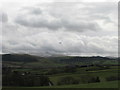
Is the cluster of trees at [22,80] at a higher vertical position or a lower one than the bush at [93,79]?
higher

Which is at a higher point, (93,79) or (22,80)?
(22,80)

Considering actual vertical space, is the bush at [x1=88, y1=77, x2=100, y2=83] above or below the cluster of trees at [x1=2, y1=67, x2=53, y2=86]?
below

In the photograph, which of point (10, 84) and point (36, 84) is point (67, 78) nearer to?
point (36, 84)

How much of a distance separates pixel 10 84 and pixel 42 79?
886 centimetres

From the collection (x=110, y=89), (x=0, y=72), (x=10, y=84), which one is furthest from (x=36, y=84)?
(x=110, y=89)

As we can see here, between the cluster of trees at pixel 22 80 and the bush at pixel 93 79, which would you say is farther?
the bush at pixel 93 79

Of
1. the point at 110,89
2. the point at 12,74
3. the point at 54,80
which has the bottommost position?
the point at 54,80

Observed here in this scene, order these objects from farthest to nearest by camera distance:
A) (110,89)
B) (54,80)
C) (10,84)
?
(54,80) < (10,84) < (110,89)

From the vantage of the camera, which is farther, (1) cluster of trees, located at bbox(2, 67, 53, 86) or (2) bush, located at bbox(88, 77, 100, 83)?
(2) bush, located at bbox(88, 77, 100, 83)

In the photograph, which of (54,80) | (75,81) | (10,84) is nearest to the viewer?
(10,84)

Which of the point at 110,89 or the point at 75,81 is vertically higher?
the point at 110,89

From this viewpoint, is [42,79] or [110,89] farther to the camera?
[42,79]

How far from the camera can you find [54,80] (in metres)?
62.2

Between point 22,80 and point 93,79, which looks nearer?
point 22,80
